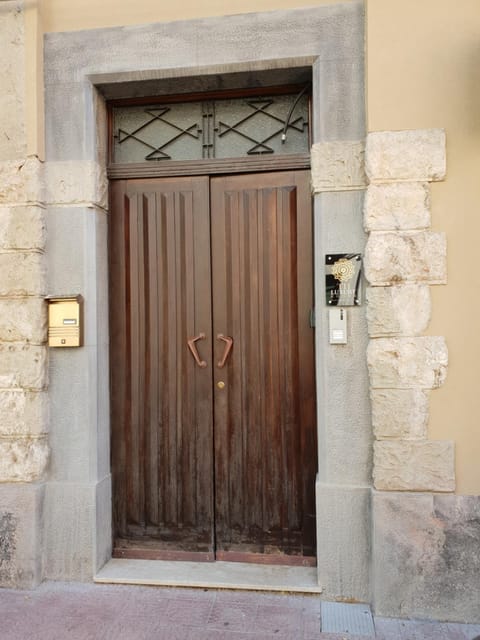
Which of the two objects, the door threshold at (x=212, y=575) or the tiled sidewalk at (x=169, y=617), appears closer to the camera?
the tiled sidewalk at (x=169, y=617)

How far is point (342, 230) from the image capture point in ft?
11.7

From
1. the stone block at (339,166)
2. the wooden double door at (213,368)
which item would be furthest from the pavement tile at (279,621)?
the stone block at (339,166)

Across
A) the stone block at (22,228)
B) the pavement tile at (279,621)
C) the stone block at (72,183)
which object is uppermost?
the stone block at (72,183)

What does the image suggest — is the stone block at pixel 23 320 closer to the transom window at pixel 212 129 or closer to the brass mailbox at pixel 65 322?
the brass mailbox at pixel 65 322

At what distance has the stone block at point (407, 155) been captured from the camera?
3355 mm

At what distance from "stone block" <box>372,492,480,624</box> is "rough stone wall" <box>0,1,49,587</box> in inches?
92.2

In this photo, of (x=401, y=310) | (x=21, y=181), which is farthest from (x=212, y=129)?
(x=401, y=310)

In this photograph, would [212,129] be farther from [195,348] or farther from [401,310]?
[401,310]

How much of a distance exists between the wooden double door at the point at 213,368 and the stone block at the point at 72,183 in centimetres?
32

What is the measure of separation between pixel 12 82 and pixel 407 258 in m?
2.98

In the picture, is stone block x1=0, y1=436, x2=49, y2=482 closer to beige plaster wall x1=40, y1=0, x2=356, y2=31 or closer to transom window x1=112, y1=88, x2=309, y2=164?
transom window x1=112, y1=88, x2=309, y2=164

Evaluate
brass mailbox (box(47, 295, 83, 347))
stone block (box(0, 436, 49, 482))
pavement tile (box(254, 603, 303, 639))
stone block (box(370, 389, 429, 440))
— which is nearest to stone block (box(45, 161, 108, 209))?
brass mailbox (box(47, 295, 83, 347))

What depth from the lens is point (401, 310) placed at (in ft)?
11.0

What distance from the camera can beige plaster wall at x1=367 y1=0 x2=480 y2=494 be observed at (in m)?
3.34
